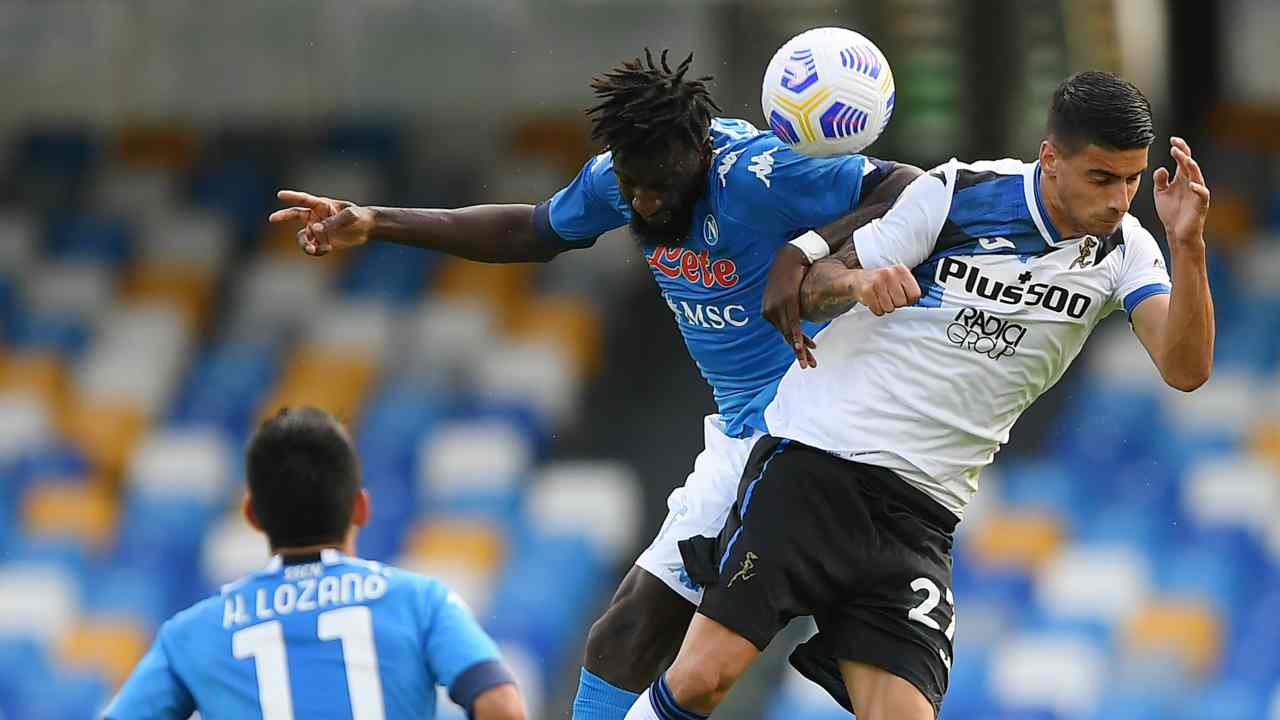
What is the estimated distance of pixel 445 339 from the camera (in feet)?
49.3

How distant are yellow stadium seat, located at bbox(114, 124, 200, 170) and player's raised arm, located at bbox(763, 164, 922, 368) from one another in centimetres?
1254

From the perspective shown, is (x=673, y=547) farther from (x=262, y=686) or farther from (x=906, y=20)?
(x=906, y=20)

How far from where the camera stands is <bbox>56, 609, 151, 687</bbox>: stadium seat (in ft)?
40.3

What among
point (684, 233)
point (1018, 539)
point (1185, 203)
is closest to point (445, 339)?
point (1018, 539)

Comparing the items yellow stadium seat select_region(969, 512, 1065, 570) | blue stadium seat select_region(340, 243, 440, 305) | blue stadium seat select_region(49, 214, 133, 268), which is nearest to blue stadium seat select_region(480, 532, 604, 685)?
yellow stadium seat select_region(969, 512, 1065, 570)

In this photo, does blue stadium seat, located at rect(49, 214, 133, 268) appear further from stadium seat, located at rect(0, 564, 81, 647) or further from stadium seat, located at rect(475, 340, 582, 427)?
stadium seat, located at rect(0, 564, 81, 647)

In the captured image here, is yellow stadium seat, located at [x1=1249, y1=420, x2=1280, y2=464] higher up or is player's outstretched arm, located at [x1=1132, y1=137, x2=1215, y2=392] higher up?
player's outstretched arm, located at [x1=1132, y1=137, x2=1215, y2=392]

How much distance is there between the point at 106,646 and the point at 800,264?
28.4 ft

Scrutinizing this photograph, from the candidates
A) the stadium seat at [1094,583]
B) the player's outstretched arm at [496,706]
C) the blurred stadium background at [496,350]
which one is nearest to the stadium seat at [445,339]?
the blurred stadium background at [496,350]

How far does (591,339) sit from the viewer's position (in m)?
15.1

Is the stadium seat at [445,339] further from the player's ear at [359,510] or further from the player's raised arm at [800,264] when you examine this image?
the player's ear at [359,510]

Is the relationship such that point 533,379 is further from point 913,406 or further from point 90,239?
point 913,406

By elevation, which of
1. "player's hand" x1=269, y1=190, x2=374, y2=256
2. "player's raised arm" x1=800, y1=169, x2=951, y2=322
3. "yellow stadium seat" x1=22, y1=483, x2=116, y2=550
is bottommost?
"yellow stadium seat" x1=22, y1=483, x2=116, y2=550

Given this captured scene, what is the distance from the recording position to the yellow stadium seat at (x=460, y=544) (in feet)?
42.3
